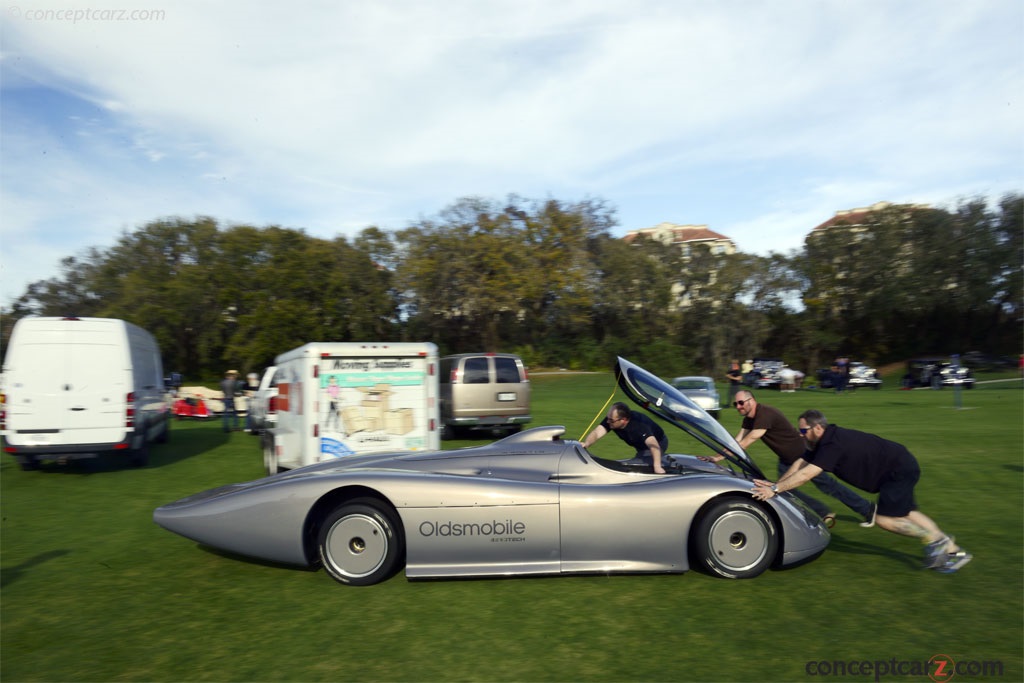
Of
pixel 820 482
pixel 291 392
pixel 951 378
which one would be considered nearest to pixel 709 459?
pixel 820 482

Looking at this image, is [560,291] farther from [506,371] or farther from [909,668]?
[909,668]

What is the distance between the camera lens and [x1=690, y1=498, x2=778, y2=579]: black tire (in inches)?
235

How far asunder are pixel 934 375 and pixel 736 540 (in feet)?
119

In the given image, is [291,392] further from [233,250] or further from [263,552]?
[233,250]

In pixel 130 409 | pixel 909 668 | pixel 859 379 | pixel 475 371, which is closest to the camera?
pixel 909 668

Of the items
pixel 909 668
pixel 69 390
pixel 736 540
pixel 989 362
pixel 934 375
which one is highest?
pixel 69 390

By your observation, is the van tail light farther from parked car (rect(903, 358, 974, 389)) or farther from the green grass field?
parked car (rect(903, 358, 974, 389))

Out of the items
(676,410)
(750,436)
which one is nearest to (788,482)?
(676,410)

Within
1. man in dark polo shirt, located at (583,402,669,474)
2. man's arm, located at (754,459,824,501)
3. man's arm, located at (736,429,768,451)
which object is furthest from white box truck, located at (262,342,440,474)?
man's arm, located at (754,459,824,501)

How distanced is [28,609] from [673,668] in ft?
15.3

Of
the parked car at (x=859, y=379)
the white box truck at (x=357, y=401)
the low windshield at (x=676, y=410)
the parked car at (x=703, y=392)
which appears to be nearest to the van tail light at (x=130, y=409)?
the white box truck at (x=357, y=401)

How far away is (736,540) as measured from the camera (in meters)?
6.02

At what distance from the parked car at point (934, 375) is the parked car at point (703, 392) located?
17341mm

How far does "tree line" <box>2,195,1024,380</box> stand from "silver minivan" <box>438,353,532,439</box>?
26.2 metres
